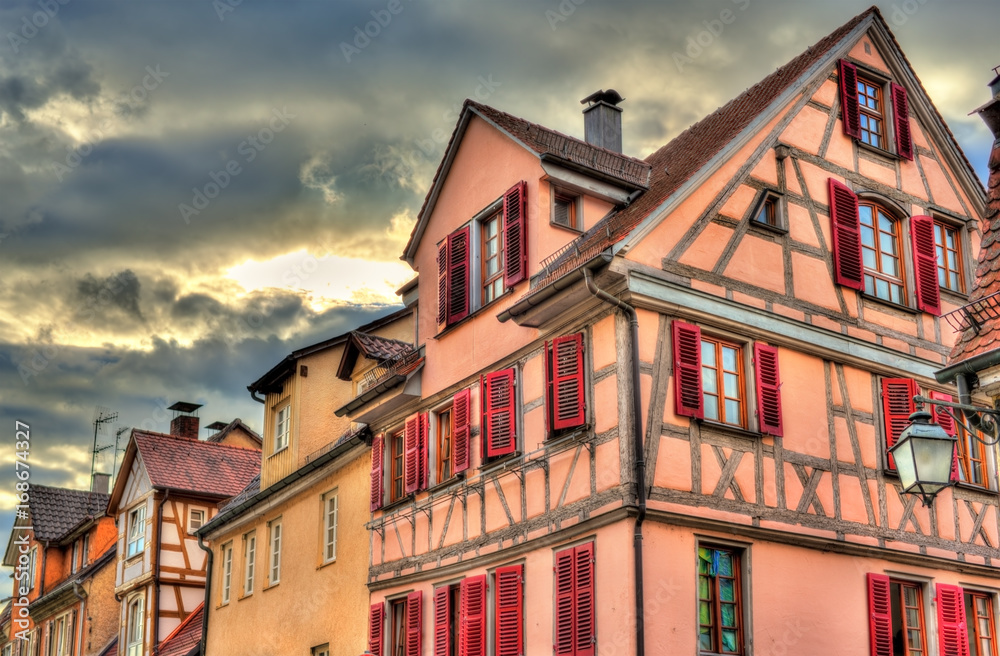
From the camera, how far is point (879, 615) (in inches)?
632

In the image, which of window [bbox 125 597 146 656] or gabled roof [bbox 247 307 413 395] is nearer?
gabled roof [bbox 247 307 413 395]

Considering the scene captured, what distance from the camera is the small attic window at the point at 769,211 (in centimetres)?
1697

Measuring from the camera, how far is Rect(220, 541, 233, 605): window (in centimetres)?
2744

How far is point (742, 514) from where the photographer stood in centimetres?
1529

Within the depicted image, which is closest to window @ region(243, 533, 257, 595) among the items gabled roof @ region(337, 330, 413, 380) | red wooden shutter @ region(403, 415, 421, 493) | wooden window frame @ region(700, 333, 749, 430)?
gabled roof @ region(337, 330, 413, 380)

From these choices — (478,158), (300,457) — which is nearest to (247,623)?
(300,457)

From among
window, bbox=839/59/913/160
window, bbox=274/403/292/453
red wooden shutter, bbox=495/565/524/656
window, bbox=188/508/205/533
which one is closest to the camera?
red wooden shutter, bbox=495/565/524/656

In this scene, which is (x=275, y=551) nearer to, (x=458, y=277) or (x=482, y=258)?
(x=458, y=277)

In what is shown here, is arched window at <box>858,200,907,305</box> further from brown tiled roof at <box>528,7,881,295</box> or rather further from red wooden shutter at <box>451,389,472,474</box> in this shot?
red wooden shutter at <box>451,389,472,474</box>

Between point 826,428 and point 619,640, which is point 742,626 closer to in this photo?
point 619,640

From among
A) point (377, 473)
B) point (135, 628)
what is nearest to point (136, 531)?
point (135, 628)

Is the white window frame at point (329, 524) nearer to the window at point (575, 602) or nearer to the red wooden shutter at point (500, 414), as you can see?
the red wooden shutter at point (500, 414)

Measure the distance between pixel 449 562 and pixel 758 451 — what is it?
4.92 m

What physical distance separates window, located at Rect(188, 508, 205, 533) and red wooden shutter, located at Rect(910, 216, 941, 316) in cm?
2065
